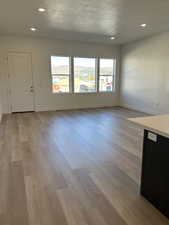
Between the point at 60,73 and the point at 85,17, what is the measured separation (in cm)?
327

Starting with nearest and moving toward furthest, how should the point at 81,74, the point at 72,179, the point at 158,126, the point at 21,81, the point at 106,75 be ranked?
1. the point at 158,126
2. the point at 72,179
3. the point at 21,81
4. the point at 81,74
5. the point at 106,75

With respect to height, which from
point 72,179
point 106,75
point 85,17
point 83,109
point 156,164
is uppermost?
point 85,17

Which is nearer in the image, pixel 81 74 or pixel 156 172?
pixel 156 172

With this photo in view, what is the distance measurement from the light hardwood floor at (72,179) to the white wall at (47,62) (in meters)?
2.90

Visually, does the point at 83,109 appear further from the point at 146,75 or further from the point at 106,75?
the point at 146,75

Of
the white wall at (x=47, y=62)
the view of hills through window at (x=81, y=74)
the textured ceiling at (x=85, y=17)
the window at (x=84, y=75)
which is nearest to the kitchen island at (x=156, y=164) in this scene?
the textured ceiling at (x=85, y=17)

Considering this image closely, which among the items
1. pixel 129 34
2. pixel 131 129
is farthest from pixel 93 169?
pixel 129 34

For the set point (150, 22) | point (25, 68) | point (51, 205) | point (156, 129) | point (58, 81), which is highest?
point (150, 22)

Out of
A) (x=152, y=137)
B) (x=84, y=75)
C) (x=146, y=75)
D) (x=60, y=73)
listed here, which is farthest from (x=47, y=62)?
(x=152, y=137)

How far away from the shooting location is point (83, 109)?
7766mm

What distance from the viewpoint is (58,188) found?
2199mm

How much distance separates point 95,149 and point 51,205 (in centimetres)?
164

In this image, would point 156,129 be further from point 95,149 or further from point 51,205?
point 95,149

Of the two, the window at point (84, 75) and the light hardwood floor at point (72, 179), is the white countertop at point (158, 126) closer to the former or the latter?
the light hardwood floor at point (72, 179)
